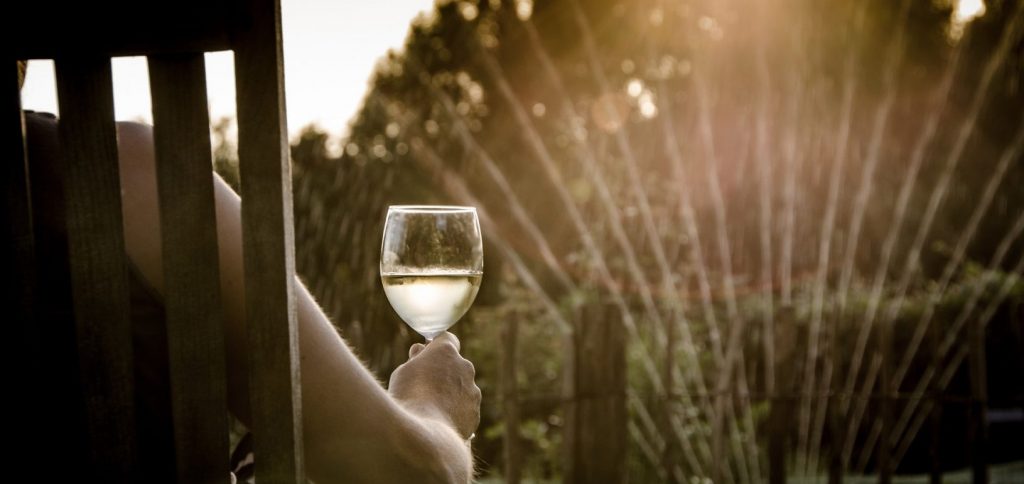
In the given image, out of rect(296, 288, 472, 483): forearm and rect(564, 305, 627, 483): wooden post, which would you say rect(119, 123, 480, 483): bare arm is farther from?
rect(564, 305, 627, 483): wooden post

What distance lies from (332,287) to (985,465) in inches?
343

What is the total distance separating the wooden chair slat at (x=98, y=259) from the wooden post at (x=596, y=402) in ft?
14.8

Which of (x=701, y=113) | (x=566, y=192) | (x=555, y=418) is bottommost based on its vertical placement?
(x=555, y=418)

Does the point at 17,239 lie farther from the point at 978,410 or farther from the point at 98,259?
the point at 978,410

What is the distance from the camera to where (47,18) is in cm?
130

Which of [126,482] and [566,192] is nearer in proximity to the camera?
[126,482]

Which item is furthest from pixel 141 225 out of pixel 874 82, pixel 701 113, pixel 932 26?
pixel 932 26

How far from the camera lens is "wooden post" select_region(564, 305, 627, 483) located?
5.71m

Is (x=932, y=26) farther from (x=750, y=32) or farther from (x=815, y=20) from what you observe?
(x=750, y=32)

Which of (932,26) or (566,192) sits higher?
(932,26)

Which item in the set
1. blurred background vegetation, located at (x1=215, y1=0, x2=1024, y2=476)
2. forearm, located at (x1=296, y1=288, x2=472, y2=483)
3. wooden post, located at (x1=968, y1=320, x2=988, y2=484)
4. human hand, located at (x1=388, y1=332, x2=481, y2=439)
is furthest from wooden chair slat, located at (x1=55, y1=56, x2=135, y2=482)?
blurred background vegetation, located at (x1=215, y1=0, x2=1024, y2=476)

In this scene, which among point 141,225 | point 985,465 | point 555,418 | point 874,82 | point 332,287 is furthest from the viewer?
point 874,82

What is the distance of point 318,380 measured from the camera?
1429 millimetres

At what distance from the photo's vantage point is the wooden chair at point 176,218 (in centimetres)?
125
